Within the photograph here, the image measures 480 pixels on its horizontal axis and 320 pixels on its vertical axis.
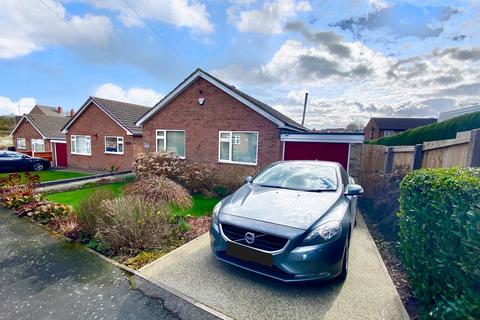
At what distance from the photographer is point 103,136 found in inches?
596

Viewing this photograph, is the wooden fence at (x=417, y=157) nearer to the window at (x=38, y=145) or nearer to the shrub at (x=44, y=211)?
the shrub at (x=44, y=211)

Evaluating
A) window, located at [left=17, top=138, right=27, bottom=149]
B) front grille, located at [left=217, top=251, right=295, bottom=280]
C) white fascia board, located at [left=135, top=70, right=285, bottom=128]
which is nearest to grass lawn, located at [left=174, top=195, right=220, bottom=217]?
front grille, located at [left=217, top=251, right=295, bottom=280]

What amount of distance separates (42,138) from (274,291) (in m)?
23.9

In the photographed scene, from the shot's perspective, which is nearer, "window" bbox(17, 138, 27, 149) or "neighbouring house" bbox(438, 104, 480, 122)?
"neighbouring house" bbox(438, 104, 480, 122)

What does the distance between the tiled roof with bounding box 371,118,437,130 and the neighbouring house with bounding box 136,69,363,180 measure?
109ft

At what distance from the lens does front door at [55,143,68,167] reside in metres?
17.7

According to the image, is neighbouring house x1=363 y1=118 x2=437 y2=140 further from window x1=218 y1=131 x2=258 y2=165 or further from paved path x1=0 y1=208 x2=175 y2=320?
paved path x1=0 y1=208 x2=175 y2=320

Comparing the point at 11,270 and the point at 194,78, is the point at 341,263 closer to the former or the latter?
the point at 11,270

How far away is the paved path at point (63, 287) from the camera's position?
8.25 ft

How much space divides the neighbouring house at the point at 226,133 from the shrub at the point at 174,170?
107cm

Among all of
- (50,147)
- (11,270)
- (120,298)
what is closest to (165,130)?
(11,270)

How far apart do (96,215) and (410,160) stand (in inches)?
264

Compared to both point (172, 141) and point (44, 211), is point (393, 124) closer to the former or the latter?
point (172, 141)

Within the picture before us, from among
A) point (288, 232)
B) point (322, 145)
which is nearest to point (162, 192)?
point (288, 232)
